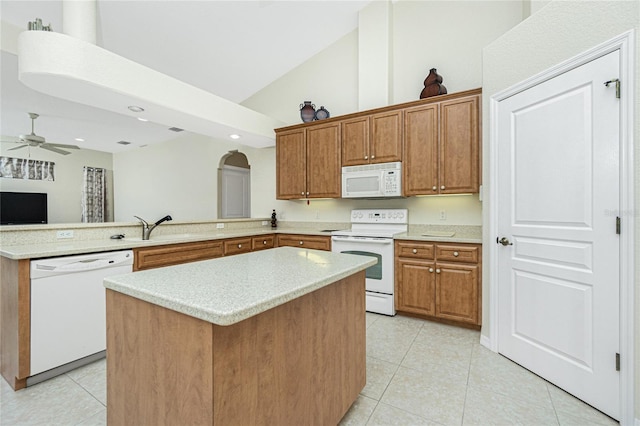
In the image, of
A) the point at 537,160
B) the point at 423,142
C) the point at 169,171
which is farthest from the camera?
the point at 169,171

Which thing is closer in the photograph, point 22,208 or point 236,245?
point 236,245

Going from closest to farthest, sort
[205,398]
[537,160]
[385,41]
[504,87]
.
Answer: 1. [205,398]
2. [537,160]
3. [504,87]
4. [385,41]

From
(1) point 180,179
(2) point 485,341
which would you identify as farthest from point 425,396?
(1) point 180,179

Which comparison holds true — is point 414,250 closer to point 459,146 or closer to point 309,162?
point 459,146

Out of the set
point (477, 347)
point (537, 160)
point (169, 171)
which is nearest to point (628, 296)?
point (537, 160)

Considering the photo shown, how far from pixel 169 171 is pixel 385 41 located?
5622mm

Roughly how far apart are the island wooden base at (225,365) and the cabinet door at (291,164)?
282cm

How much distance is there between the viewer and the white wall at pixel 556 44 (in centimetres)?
151

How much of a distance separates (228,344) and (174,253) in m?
2.23

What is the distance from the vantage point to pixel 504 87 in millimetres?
2289

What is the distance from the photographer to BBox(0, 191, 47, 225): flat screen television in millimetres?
6141

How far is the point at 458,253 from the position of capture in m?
2.78

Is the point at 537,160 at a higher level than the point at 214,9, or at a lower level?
lower

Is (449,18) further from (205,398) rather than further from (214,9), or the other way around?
(205,398)
